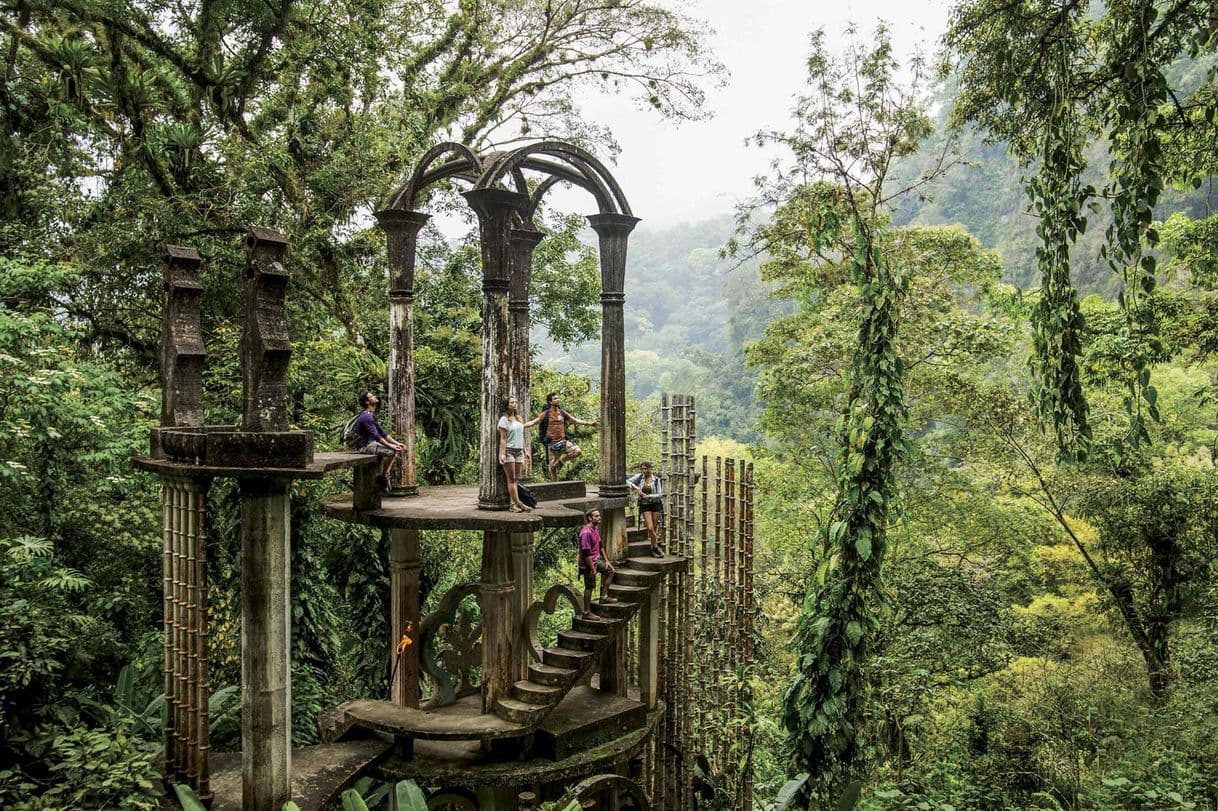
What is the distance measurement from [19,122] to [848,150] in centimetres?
1286

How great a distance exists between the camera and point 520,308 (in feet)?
31.9

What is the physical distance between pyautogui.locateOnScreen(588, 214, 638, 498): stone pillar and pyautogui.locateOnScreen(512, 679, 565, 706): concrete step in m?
2.21

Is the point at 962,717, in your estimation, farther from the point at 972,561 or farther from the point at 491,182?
the point at 491,182

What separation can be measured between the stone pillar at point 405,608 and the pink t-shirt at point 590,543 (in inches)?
69.1


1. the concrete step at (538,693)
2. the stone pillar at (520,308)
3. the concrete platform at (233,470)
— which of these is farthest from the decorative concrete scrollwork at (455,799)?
the stone pillar at (520,308)

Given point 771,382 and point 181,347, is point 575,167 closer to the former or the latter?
point 181,347

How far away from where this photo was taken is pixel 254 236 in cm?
583

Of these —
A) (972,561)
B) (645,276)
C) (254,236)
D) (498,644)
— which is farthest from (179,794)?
(645,276)

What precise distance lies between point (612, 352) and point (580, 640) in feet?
10.3

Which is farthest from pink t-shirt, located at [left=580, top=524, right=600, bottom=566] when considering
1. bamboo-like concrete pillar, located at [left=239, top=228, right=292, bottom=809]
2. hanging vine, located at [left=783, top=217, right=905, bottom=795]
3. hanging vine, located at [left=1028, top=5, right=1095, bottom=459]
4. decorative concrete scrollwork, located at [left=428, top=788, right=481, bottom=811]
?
hanging vine, located at [left=1028, top=5, right=1095, bottom=459]

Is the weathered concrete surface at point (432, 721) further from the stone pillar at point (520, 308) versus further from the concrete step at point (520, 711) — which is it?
the stone pillar at point (520, 308)

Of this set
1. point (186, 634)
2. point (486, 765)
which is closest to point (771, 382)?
point (486, 765)

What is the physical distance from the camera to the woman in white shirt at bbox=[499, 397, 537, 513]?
753 centimetres

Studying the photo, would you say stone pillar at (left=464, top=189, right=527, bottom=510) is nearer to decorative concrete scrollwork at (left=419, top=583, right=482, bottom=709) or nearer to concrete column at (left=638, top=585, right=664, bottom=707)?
decorative concrete scrollwork at (left=419, top=583, right=482, bottom=709)
